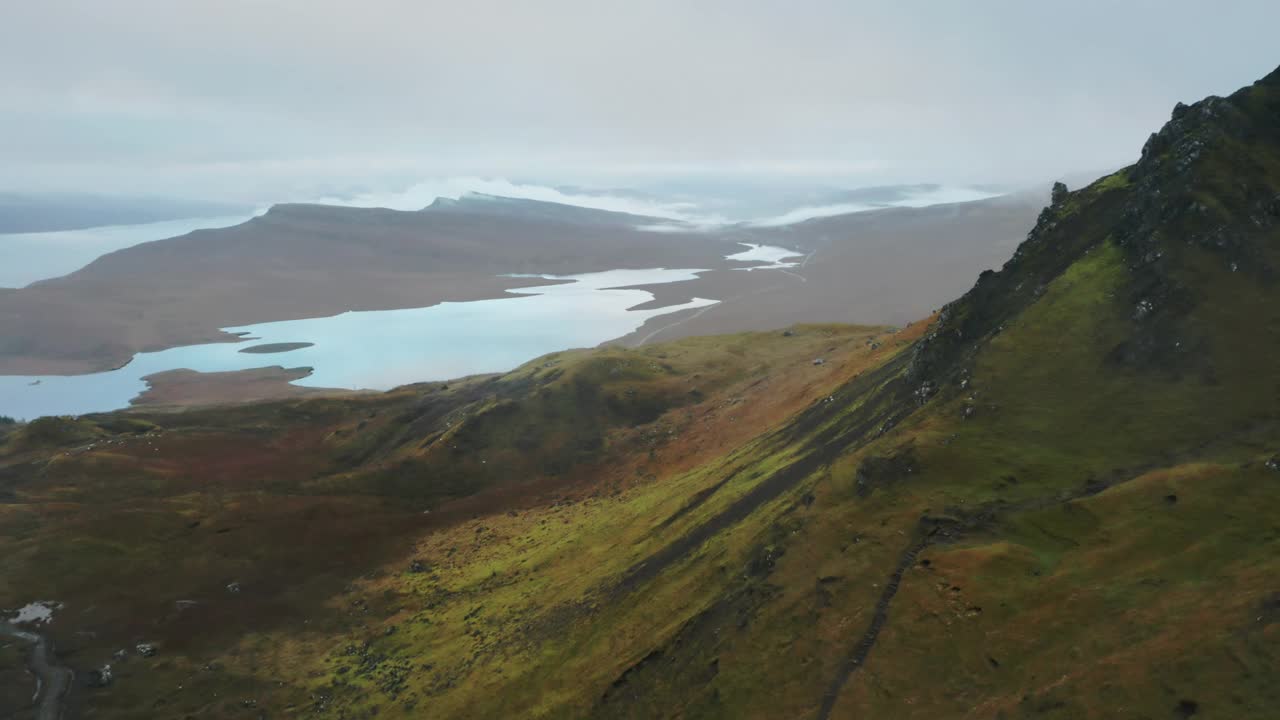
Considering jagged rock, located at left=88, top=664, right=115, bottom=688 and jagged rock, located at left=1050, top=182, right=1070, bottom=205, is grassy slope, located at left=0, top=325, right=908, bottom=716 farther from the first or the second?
jagged rock, located at left=1050, top=182, right=1070, bottom=205

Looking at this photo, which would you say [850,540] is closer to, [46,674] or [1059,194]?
[1059,194]

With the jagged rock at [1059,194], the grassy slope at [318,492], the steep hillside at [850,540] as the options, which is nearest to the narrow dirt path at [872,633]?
the steep hillside at [850,540]

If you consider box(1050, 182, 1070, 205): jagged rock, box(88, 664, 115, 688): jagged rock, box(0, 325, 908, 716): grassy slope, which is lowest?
box(88, 664, 115, 688): jagged rock

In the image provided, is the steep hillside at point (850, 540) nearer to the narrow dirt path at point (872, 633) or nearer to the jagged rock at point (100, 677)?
the narrow dirt path at point (872, 633)

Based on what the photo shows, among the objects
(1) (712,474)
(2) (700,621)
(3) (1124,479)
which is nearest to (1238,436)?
(3) (1124,479)

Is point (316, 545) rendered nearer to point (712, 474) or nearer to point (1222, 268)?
point (712, 474)

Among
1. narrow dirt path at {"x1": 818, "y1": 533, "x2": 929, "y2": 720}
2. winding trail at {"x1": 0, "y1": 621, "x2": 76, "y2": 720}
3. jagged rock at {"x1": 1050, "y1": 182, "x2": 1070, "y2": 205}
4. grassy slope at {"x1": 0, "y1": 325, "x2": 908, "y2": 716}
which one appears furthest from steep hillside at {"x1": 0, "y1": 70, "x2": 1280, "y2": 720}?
jagged rock at {"x1": 1050, "y1": 182, "x2": 1070, "y2": 205}
